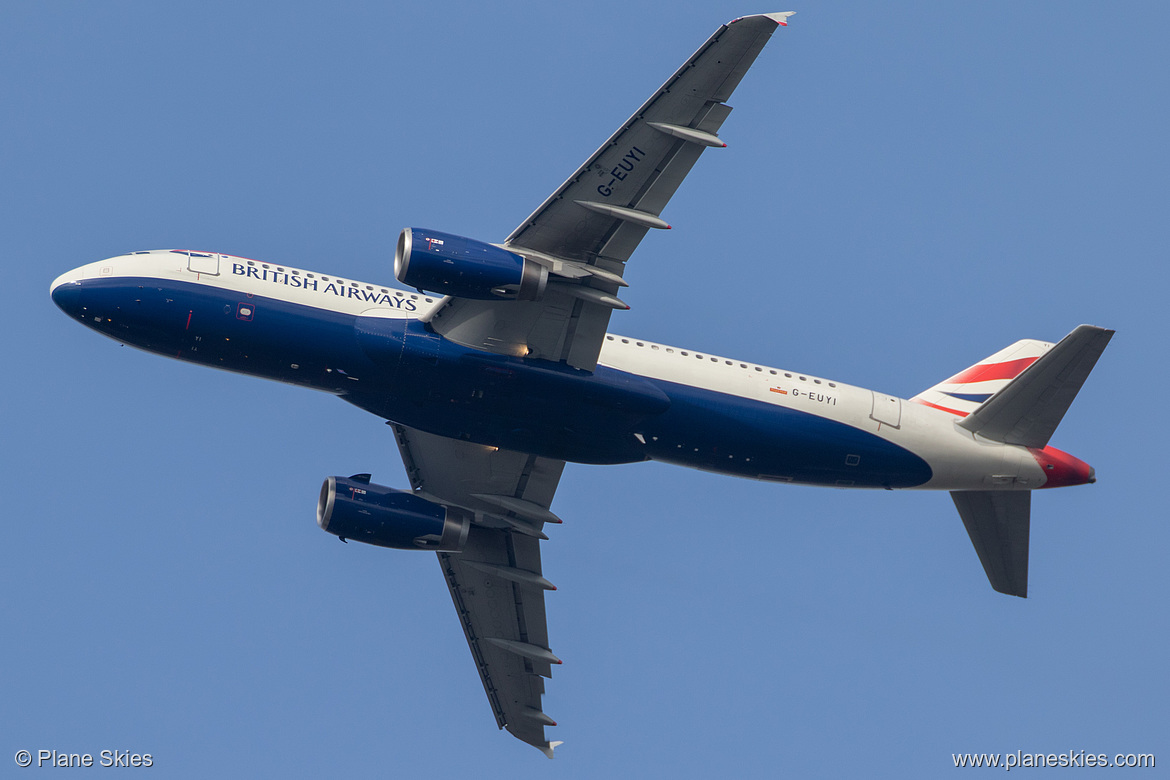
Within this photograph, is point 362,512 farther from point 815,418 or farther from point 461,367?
point 815,418

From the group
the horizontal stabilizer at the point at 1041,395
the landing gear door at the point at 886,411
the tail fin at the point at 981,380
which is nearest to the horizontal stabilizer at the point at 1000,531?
the horizontal stabilizer at the point at 1041,395

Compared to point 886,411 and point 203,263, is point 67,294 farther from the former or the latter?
point 886,411

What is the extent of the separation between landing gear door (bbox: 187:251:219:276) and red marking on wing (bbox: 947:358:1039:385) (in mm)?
26710

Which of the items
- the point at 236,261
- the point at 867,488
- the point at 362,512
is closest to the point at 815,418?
the point at 867,488

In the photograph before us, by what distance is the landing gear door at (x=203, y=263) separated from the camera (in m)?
40.6

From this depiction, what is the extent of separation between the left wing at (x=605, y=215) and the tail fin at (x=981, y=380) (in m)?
14.1

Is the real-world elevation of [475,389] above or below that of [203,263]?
below

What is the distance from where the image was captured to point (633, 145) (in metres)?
37.8

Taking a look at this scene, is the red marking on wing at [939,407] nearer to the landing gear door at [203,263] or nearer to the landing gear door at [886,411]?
the landing gear door at [886,411]

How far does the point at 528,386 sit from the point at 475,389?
5.65 feet

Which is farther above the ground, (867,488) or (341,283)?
(341,283)

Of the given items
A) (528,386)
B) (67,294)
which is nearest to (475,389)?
(528,386)

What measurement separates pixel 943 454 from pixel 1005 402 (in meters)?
2.78

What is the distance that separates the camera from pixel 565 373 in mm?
41031
